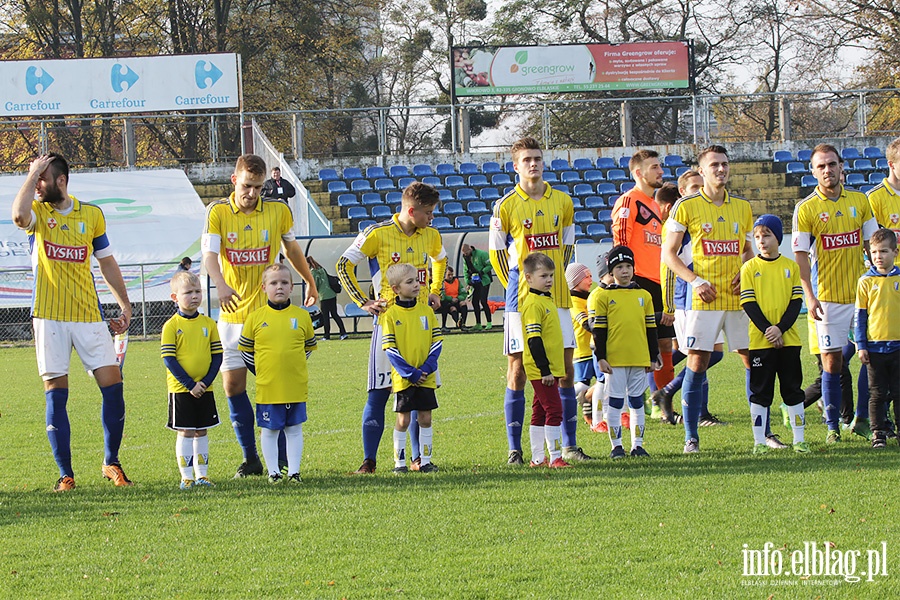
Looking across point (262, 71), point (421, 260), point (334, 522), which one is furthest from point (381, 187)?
point (334, 522)

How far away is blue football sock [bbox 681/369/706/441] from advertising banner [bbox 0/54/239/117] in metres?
23.6

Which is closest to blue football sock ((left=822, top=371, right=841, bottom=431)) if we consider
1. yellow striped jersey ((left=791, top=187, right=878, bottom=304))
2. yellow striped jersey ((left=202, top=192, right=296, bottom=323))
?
yellow striped jersey ((left=791, top=187, right=878, bottom=304))

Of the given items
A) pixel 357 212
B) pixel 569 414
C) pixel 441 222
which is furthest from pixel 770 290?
pixel 357 212

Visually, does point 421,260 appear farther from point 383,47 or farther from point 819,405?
point 383,47

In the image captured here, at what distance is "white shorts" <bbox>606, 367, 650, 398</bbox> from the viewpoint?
770cm

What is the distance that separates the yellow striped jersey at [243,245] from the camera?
7387 mm

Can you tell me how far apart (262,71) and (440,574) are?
36638 millimetres

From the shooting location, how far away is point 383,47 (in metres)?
44.9

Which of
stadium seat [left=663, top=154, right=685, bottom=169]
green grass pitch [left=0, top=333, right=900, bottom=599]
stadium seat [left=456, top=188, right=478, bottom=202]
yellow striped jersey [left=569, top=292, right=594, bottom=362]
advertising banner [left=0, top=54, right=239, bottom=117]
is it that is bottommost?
green grass pitch [left=0, top=333, right=900, bottom=599]

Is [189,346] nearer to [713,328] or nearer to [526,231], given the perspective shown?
[526,231]

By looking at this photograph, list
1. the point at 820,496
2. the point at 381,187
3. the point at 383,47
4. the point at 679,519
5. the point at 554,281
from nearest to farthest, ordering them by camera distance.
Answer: the point at 679,519 → the point at 820,496 → the point at 554,281 → the point at 381,187 → the point at 383,47

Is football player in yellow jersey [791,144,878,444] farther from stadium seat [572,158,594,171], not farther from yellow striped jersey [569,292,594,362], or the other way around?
stadium seat [572,158,594,171]

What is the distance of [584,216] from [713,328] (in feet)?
64.1

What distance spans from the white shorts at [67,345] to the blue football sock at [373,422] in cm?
166
